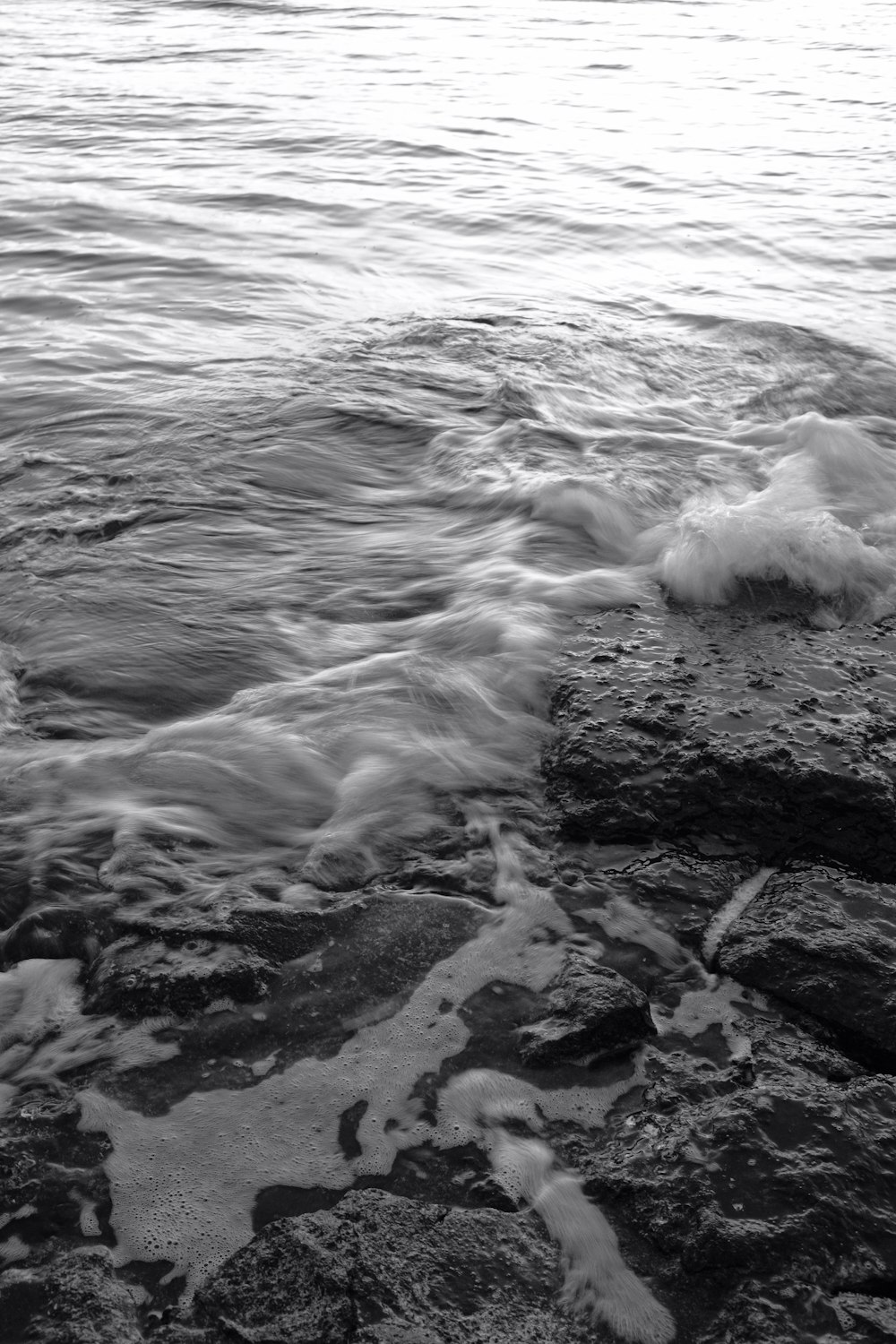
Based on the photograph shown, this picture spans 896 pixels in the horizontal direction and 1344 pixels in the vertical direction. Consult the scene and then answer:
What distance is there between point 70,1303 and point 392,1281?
635 millimetres

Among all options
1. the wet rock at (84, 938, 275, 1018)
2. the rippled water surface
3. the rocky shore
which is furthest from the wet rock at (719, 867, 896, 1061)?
the rippled water surface

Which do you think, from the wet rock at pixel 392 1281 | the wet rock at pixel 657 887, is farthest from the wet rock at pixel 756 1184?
the wet rock at pixel 657 887

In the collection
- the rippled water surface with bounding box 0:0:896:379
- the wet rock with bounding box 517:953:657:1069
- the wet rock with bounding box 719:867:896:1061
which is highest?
the rippled water surface with bounding box 0:0:896:379

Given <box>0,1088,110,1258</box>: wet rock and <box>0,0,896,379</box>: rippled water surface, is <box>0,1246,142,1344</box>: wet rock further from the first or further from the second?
<box>0,0,896,379</box>: rippled water surface

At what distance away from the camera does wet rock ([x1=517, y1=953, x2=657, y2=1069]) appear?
8.34ft

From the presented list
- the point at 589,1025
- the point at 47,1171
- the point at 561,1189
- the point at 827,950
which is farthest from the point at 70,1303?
A: the point at 827,950

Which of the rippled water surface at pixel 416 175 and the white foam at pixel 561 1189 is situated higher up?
the rippled water surface at pixel 416 175

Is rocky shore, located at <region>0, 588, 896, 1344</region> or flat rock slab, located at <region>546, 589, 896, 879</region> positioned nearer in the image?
rocky shore, located at <region>0, 588, 896, 1344</region>

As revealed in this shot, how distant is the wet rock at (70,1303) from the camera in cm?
199

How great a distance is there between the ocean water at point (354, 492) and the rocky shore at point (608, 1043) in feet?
0.25

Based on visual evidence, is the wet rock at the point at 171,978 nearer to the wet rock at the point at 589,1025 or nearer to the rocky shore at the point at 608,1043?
the rocky shore at the point at 608,1043

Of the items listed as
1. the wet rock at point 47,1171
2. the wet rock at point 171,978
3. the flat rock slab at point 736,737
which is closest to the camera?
the wet rock at point 47,1171

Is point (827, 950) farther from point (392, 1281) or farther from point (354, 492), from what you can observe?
point (354, 492)

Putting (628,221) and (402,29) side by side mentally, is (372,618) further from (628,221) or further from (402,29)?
(402,29)
